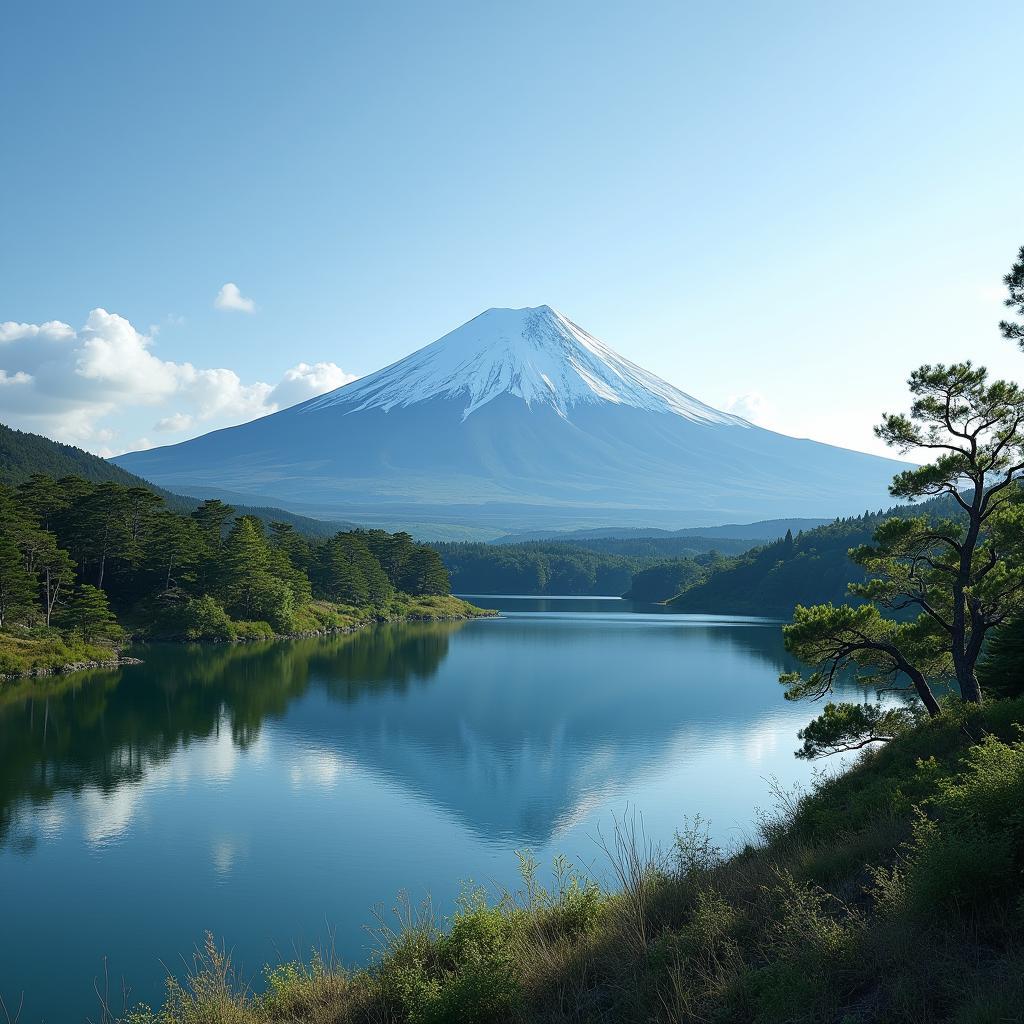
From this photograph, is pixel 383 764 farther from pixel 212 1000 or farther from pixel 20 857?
pixel 212 1000

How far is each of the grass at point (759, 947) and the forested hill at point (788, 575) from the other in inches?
2742

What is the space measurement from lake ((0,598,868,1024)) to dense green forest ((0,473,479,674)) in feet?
13.5

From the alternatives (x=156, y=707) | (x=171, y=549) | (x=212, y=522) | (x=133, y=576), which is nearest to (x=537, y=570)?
(x=212, y=522)

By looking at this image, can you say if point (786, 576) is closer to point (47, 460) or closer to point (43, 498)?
point (43, 498)

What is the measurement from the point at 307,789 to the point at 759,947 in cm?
1447

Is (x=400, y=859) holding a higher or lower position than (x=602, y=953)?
lower

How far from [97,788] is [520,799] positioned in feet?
29.5

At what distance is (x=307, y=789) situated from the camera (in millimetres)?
18062

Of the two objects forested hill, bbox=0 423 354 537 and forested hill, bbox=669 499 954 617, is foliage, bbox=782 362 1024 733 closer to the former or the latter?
forested hill, bbox=669 499 954 617

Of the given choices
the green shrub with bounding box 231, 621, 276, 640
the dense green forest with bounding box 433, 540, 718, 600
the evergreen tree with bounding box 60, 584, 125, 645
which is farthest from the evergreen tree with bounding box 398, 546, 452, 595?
the dense green forest with bounding box 433, 540, 718, 600

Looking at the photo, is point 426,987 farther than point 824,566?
No

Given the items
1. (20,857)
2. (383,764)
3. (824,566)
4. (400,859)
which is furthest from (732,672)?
(824,566)

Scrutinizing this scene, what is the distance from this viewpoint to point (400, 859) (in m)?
13.6

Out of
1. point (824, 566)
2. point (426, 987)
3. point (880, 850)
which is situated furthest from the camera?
point (824, 566)
